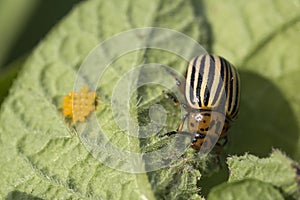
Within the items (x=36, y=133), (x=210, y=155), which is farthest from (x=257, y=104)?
(x=36, y=133)

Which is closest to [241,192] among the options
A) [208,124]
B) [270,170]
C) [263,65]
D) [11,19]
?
[270,170]

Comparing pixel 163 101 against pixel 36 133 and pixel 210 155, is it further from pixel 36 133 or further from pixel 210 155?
pixel 36 133

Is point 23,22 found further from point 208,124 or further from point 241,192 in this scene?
point 241,192

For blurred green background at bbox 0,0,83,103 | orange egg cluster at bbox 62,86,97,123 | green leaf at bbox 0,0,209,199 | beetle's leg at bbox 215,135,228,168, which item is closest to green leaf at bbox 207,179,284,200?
green leaf at bbox 0,0,209,199

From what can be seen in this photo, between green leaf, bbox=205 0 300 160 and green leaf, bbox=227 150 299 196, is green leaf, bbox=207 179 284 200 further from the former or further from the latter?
green leaf, bbox=205 0 300 160

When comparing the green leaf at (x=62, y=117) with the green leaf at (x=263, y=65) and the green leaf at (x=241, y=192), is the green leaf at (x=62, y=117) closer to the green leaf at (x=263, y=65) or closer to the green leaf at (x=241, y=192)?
the green leaf at (x=263, y=65)

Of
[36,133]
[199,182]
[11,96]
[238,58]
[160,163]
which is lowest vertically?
[199,182]
